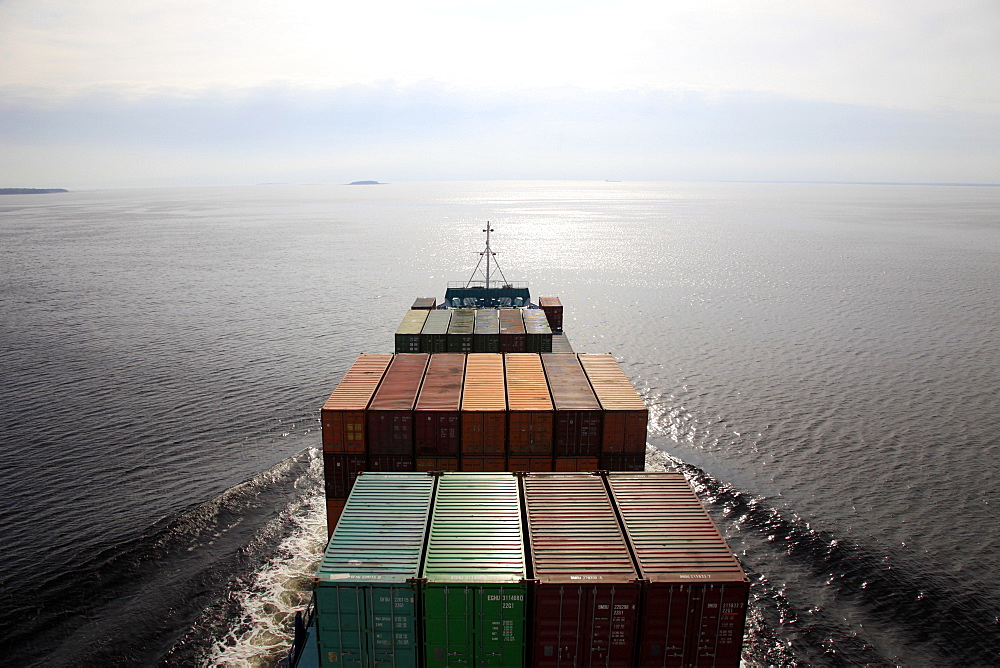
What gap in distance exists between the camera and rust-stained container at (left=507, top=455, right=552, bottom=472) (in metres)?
24.4

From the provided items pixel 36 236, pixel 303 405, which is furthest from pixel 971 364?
pixel 36 236

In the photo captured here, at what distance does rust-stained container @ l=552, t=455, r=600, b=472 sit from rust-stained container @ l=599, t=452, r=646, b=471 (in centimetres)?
34

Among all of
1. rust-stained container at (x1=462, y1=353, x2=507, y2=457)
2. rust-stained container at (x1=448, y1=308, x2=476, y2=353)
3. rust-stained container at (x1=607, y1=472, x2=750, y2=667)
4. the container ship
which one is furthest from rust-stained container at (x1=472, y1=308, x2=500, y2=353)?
rust-stained container at (x1=607, y1=472, x2=750, y2=667)

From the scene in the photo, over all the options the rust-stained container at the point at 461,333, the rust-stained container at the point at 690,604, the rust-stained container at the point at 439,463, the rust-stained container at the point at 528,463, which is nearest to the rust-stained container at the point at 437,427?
the rust-stained container at the point at 439,463

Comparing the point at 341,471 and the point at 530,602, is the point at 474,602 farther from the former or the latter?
the point at 341,471

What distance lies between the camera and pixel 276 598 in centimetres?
2498

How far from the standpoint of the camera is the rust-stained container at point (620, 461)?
24.5 metres

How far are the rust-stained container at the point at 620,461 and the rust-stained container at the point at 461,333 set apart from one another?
54.5ft

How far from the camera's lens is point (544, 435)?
957 inches

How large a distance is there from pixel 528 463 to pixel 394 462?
564cm

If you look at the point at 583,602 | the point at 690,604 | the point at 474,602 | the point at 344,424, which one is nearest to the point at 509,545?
the point at 474,602

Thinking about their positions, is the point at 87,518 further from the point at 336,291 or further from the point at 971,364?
the point at 971,364

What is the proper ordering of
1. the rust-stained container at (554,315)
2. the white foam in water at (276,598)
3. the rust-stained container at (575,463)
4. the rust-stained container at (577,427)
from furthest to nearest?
the rust-stained container at (554,315) → the rust-stained container at (575,463) → the rust-stained container at (577,427) → the white foam in water at (276,598)

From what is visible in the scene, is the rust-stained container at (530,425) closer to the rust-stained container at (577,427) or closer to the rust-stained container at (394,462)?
the rust-stained container at (577,427)
